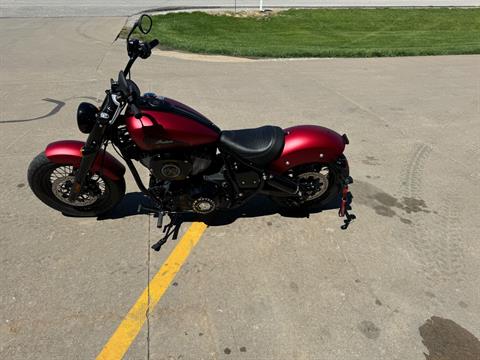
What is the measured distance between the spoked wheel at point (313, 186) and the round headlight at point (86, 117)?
1.95 m

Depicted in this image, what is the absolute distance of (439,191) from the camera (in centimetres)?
492

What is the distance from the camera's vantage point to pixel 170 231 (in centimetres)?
408

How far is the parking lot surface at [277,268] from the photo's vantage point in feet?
9.70

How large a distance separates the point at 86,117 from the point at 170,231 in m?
1.40

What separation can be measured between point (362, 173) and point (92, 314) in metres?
3.73

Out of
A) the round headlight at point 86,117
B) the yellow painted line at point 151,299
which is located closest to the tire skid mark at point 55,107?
the round headlight at point 86,117

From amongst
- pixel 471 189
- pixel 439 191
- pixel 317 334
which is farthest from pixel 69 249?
pixel 471 189

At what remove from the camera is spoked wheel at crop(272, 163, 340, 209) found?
161 inches

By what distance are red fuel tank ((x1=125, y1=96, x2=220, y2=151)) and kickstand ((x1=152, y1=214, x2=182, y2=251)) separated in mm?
951

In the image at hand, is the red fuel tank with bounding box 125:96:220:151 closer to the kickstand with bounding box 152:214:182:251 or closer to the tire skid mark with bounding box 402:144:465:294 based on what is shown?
the kickstand with bounding box 152:214:182:251

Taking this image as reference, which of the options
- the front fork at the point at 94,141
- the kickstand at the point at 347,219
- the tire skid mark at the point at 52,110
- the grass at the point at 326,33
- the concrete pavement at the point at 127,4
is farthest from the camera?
the concrete pavement at the point at 127,4

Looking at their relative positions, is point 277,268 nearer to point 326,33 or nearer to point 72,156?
point 72,156

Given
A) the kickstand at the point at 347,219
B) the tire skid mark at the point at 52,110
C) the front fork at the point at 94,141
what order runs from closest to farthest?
the front fork at the point at 94,141
the kickstand at the point at 347,219
the tire skid mark at the point at 52,110

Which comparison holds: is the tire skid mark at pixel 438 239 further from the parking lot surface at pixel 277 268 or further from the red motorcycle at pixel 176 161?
the red motorcycle at pixel 176 161
